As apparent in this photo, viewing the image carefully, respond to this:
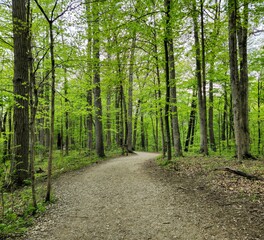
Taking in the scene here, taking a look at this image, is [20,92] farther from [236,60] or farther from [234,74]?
[236,60]

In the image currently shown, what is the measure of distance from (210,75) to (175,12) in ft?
20.0

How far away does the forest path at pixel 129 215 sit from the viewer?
382 centimetres

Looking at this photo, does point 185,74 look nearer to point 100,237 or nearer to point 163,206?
Result: point 163,206

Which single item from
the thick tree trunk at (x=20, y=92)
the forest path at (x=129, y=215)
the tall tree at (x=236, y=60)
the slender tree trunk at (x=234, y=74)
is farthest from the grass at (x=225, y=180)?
the thick tree trunk at (x=20, y=92)

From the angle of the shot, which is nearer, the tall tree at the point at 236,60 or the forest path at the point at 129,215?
the forest path at the point at 129,215

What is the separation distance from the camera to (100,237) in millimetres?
3816

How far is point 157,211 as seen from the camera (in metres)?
4.71

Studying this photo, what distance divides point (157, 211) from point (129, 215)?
652mm

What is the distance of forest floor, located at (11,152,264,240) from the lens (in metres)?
3.77

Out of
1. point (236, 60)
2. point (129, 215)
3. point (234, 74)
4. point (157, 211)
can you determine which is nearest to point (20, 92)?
point (129, 215)

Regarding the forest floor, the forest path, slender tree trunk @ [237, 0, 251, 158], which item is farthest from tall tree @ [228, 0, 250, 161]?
the forest path

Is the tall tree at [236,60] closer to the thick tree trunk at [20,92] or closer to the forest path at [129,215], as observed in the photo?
the forest path at [129,215]

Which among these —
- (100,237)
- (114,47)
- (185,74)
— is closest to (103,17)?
(114,47)

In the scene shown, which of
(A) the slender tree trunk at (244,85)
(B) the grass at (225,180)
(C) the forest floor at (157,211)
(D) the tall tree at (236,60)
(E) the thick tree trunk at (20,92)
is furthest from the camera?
(A) the slender tree trunk at (244,85)
